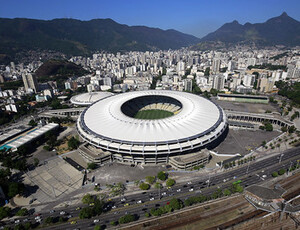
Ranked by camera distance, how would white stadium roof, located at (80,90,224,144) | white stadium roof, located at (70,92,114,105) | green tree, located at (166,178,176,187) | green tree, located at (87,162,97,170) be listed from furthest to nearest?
white stadium roof, located at (70,92,114,105), white stadium roof, located at (80,90,224,144), green tree, located at (87,162,97,170), green tree, located at (166,178,176,187)

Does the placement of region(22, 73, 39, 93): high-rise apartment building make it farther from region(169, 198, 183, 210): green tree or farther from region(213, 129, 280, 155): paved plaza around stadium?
region(213, 129, 280, 155): paved plaza around stadium

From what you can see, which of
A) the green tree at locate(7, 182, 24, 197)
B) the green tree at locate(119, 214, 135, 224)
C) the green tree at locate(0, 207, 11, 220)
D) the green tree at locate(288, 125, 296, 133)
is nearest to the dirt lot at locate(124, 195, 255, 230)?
the green tree at locate(119, 214, 135, 224)

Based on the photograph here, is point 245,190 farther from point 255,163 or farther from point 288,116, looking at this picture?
point 288,116

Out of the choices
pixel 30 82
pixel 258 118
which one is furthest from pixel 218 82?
pixel 30 82

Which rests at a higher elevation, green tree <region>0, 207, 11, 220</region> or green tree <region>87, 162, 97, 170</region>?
green tree <region>87, 162, 97, 170</region>

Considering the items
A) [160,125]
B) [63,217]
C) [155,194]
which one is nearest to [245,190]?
[155,194]

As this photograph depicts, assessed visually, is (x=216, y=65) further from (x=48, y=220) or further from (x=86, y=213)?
(x=48, y=220)
